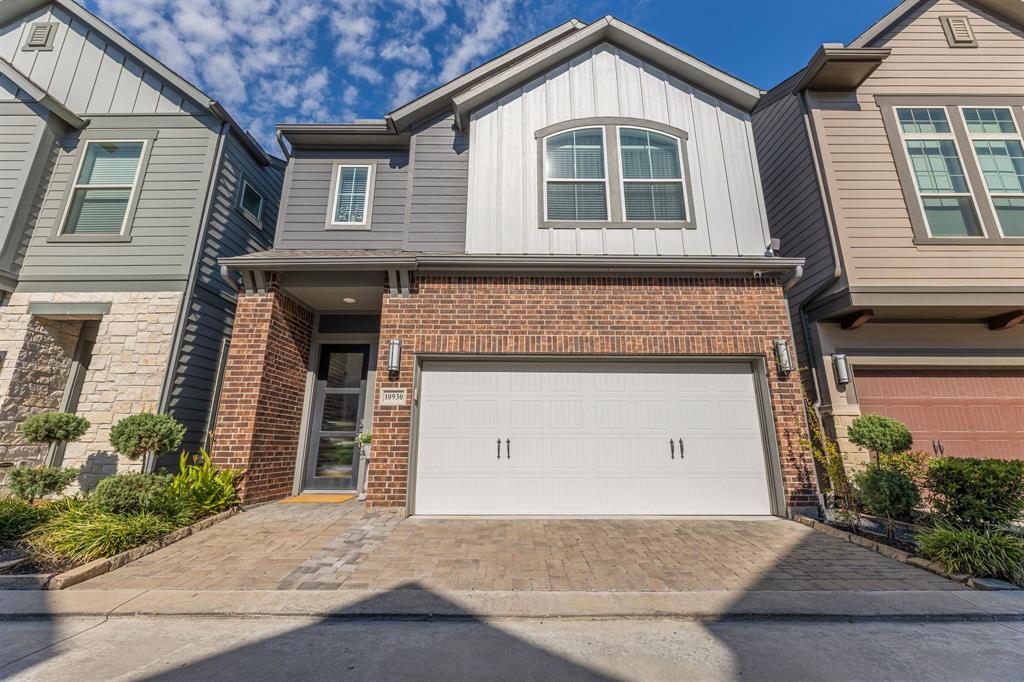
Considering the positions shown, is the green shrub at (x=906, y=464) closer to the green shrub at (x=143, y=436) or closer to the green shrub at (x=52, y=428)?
the green shrub at (x=143, y=436)

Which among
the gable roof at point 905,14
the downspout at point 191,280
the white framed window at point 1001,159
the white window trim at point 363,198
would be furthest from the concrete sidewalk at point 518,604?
the gable roof at point 905,14

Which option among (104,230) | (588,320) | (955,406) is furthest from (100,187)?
(955,406)

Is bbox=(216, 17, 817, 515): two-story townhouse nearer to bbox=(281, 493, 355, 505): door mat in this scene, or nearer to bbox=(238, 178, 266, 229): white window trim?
bbox=(281, 493, 355, 505): door mat

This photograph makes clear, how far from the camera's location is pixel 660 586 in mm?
3371

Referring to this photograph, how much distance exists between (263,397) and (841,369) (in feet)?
29.3

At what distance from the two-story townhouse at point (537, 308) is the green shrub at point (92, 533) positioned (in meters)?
1.45

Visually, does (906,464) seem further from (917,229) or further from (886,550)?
(917,229)

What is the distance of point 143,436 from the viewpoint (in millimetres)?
5180

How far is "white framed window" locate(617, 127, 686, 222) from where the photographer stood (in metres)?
6.80

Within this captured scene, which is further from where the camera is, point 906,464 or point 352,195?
point 352,195

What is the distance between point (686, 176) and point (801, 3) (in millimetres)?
4919

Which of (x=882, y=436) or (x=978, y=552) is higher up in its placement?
(x=882, y=436)

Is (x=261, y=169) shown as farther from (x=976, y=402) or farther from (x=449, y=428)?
(x=976, y=402)

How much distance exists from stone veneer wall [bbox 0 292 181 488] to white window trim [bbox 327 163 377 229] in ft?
9.45
